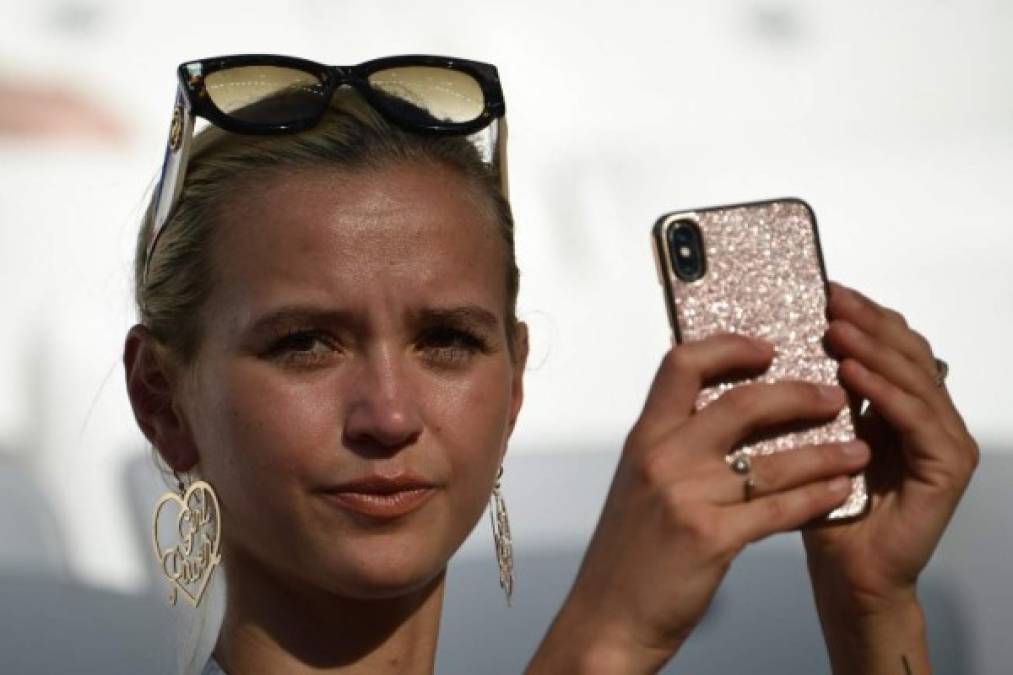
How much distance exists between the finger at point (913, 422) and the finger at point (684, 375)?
12cm

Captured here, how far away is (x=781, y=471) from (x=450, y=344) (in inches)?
14.2

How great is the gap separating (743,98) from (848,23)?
0.19 meters

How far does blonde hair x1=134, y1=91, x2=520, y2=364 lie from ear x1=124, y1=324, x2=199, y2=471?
0.02 m

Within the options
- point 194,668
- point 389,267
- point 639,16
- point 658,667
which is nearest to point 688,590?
point 658,667

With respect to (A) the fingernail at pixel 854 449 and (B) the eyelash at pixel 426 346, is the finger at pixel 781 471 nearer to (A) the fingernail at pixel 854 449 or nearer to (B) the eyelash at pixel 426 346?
(A) the fingernail at pixel 854 449

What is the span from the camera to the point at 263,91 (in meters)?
1.37

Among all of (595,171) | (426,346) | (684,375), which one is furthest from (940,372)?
(595,171)

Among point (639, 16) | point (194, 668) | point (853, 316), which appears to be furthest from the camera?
point (639, 16)

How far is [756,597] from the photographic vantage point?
212cm

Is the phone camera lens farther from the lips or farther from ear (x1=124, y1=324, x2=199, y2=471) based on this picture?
ear (x1=124, y1=324, x2=199, y2=471)

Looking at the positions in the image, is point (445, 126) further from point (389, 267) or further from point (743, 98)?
point (743, 98)

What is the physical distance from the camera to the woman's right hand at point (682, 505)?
0.95m

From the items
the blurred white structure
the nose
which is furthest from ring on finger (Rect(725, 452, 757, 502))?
the blurred white structure

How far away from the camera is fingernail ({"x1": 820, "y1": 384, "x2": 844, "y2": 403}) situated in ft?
3.33
